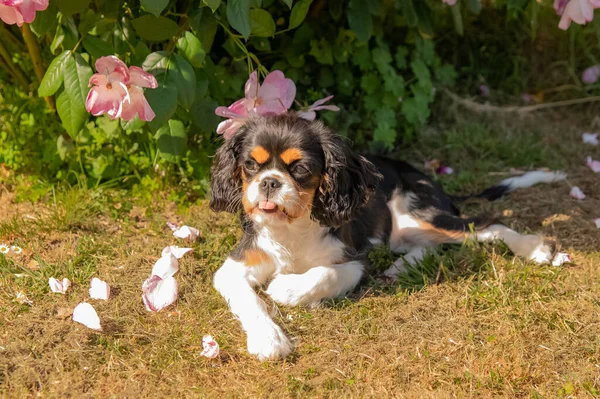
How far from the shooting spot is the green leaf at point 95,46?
3332mm

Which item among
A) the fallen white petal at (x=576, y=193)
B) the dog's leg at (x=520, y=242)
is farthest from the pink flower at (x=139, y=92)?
the fallen white petal at (x=576, y=193)

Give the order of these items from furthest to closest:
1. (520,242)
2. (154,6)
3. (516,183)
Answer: (516,183), (520,242), (154,6)

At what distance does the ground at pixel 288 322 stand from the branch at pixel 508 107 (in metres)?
1.74

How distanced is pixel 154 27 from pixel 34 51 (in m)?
1.31

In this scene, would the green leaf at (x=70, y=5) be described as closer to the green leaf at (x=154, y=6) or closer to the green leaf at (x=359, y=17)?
the green leaf at (x=154, y=6)

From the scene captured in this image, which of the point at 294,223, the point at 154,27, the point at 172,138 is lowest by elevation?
the point at 294,223

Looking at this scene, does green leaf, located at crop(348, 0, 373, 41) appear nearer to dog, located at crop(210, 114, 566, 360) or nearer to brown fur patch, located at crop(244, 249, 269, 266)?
dog, located at crop(210, 114, 566, 360)

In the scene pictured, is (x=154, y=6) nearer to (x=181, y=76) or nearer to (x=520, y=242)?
(x=181, y=76)

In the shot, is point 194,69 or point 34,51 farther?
point 34,51

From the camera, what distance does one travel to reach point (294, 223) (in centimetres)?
341

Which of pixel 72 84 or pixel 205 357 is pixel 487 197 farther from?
pixel 72 84

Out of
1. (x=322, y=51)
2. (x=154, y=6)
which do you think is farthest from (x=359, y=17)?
(x=154, y=6)

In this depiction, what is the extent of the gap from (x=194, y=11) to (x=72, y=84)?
0.68 meters

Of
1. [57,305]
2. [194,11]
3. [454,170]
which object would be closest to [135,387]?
[57,305]
